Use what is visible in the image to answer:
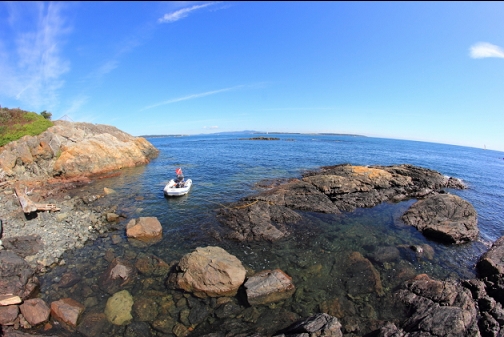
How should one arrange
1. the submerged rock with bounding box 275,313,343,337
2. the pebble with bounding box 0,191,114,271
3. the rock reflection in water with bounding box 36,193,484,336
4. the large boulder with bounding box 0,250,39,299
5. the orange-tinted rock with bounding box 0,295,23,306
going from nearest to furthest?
the submerged rock with bounding box 275,313,343,337
the orange-tinted rock with bounding box 0,295,23,306
the rock reflection in water with bounding box 36,193,484,336
the large boulder with bounding box 0,250,39,299
the pebble with bounding box 0,191,114,271

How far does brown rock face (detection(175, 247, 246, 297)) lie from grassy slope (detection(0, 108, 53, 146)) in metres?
32.9

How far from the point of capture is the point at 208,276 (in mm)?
10828

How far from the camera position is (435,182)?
96.8 feet

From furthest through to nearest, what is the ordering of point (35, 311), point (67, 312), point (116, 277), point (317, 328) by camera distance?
point (116, 277) → point (67, 312) → point (35, 311) → point (317, 328)

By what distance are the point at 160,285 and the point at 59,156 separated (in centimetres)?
3052

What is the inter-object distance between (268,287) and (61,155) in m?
34.7

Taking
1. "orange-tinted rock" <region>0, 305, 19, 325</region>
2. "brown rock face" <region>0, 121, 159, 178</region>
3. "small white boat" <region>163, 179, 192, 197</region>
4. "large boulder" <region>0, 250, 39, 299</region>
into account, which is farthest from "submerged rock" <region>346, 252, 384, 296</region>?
"brown rock face" <region>0, 121, 159, 178</region>

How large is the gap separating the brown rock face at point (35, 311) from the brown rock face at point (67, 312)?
0.25m

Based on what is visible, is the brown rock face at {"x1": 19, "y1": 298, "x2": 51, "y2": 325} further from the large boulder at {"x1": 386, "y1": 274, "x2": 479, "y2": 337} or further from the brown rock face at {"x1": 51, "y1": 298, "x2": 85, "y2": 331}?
the large boulder at {"x1": 386, "y1": 274, "x2": 479, "y2": 337}

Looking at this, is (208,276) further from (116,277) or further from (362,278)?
(362,278)

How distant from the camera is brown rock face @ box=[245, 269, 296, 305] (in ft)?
33.3

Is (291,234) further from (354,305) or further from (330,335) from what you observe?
(330,335)

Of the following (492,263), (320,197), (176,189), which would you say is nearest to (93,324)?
(176,189)

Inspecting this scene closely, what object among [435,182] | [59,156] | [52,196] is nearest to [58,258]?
[52,196]
